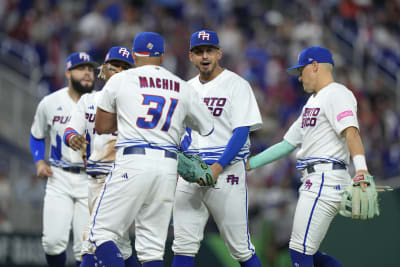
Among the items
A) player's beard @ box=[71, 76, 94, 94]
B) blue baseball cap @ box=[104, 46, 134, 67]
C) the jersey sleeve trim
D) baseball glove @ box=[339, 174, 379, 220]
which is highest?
blue baseball cap @ box=[104, 46, 134, 67]

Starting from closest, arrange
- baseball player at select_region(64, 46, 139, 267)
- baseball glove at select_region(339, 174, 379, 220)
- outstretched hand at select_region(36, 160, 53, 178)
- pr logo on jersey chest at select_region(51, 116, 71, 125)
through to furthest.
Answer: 1. baseball glove at select_region(339, 174, 379, 220)
2. baseball player at select_region(64, 46, 139, 267)
3. outstretched hand at select_region(36, 160, 53, 178)
4. pr logo on jersey chest at select_region(51, 116, 71, 125)

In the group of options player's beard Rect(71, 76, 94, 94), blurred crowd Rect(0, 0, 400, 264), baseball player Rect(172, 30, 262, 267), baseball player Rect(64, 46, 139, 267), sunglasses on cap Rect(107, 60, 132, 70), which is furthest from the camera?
blurred crowd Rect(0, 0, 400, 264)

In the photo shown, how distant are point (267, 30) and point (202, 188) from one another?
10.7 meters

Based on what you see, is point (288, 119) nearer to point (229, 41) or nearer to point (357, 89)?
point (357, 89)

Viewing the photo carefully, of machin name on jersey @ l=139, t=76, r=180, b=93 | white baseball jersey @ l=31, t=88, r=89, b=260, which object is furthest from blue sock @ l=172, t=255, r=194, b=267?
machin name on jersey @ l=139, t=76, r=180, b=93

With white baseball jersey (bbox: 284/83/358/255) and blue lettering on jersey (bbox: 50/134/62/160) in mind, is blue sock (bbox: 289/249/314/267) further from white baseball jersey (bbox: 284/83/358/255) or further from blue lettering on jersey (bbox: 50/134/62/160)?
blue lettering on jersey (bbox: 50/134/62/160)

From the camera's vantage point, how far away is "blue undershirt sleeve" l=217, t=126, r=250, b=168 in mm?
6332

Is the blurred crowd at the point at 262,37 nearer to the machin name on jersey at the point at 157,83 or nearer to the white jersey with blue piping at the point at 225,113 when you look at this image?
the white jersey with blue piping at the point at 225,113

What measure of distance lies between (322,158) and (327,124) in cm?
33

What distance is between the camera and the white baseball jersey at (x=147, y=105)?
554cm

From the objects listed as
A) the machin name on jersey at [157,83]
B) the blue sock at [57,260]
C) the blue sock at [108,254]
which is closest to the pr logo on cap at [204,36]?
the machin name on jersey at [157,83]

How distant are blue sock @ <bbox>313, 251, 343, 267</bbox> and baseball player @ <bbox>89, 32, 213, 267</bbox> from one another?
6.00 ft

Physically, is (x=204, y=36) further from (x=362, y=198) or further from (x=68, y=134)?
(x=362, y=198)

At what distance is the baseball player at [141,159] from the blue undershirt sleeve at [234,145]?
0.72 metres
